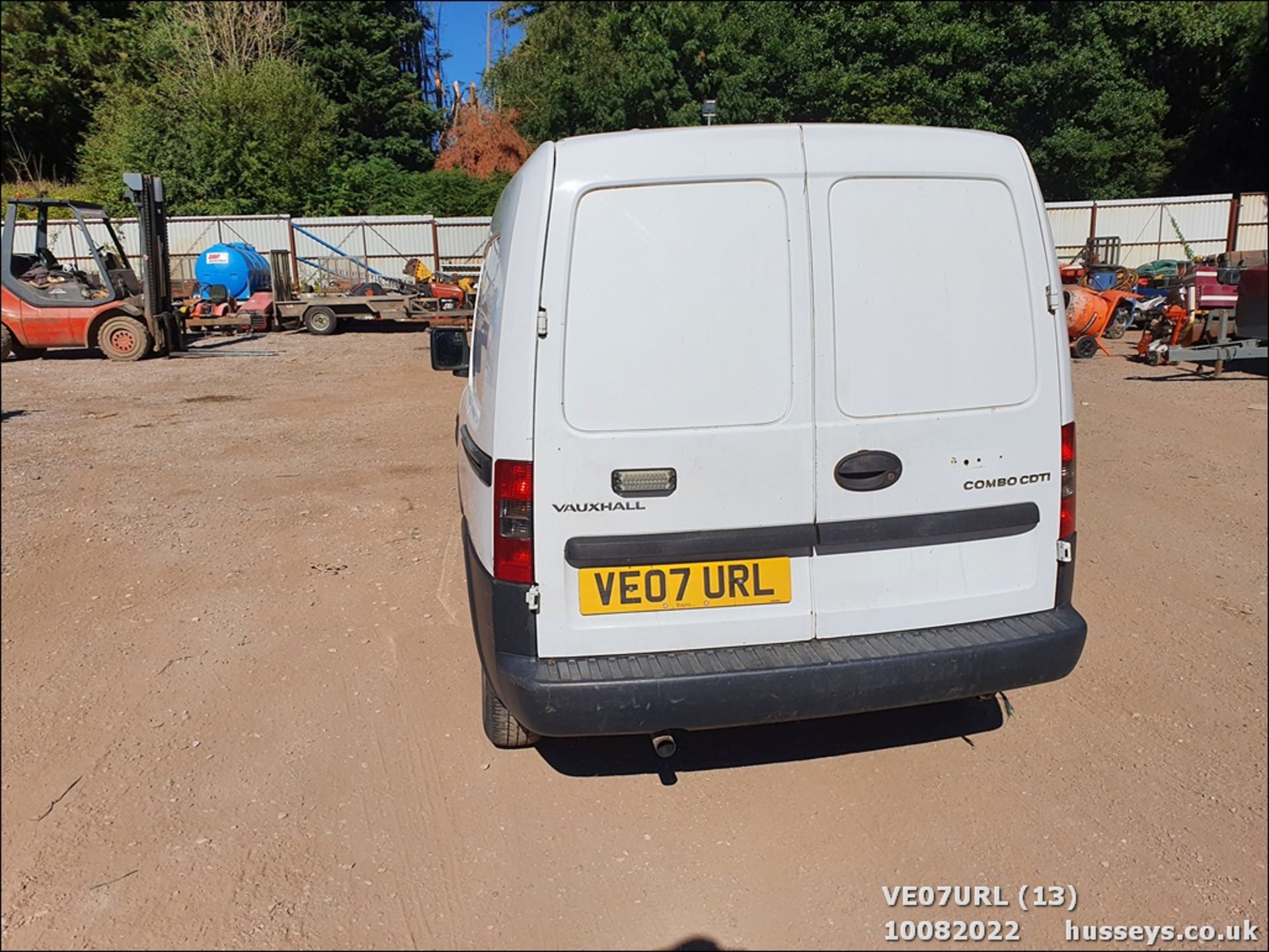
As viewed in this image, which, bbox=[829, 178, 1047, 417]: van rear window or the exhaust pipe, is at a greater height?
bbox=[829, 178, 1047, 417]: van rear window

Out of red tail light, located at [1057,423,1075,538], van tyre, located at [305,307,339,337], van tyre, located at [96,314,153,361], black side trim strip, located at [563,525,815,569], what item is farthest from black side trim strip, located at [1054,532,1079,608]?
van tyre, located at [305,307,339,337]

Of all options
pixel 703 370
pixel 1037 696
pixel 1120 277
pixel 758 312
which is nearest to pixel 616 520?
pixel 703 370

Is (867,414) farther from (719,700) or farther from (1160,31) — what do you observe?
(1160,31)

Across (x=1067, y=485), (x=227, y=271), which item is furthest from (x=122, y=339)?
(x=1067, y=485)

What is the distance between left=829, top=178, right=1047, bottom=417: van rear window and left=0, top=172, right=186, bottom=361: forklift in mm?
12290

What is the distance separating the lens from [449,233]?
24625 millimetres

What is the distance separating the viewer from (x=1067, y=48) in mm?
25312

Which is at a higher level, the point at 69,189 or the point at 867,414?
the point at 69,189

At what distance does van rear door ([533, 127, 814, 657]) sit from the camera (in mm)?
2506

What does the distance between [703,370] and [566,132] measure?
2857 cm

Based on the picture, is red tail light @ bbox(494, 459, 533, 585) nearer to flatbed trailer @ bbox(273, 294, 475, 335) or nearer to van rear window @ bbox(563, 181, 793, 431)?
van rear window @ bbox(563, 181, 793, 431)

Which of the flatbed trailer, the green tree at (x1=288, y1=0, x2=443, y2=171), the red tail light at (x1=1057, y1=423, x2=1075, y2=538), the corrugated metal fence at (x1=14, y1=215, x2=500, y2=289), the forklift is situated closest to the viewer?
the red tail light at (x1=1057, y1=423, x2=1075, y2=538)

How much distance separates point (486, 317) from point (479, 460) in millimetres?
525

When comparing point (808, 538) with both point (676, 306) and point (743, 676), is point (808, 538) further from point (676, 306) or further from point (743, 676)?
point (676, 306)
